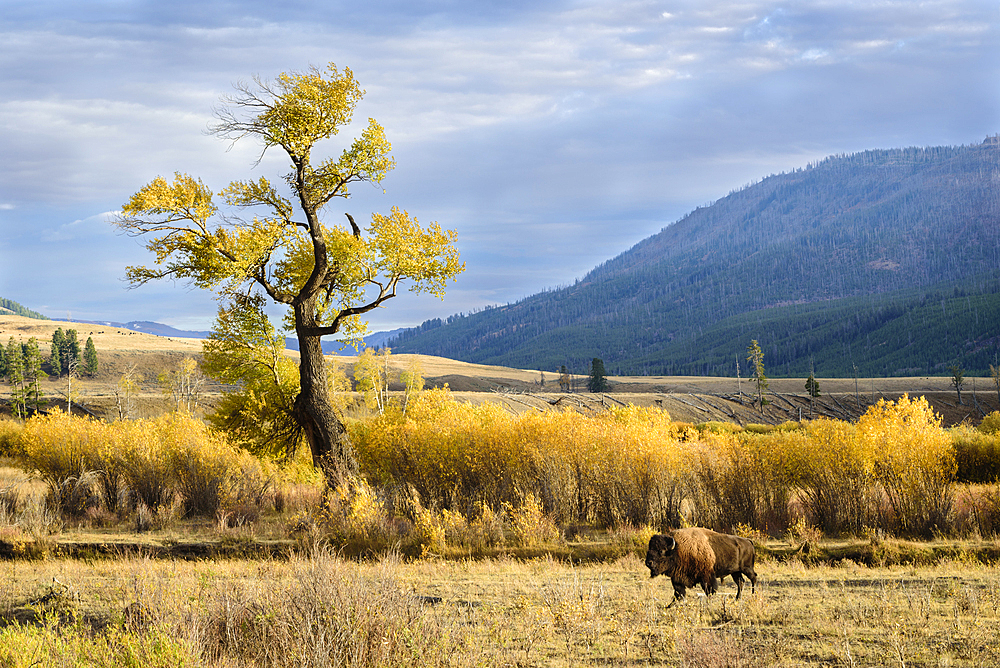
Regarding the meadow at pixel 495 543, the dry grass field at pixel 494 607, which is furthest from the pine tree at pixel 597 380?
the dry grass field at pixel 494 607

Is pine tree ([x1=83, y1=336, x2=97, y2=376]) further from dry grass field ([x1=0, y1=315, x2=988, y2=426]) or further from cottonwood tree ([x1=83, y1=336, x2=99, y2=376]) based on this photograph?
dry grass field ([x1=0, y1=315, x2=988, y2=426])

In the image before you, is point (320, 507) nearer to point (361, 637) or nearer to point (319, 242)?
point (319, 242)

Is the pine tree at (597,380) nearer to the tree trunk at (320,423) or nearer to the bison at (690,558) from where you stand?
the tree trunk at (320,423)

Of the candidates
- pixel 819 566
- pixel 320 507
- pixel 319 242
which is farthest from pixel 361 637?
pixel 319 242

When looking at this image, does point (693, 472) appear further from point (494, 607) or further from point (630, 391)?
point (630, 391)

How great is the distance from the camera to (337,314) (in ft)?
57.4

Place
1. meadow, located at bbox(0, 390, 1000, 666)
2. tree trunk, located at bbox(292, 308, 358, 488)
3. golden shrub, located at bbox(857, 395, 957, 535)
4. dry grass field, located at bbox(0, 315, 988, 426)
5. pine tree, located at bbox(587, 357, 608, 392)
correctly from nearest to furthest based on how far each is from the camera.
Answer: meadow, located at bbox(0, 390, 1000, 666), golden shrub, located at bbox(857, 395, 957, 535), tree trunk, located at bbox(292, 308, 358, 488), dry grass field, located at bbox(0, 315, 988, 426), pine tree, located at bbox(587, 357, 608, 392)

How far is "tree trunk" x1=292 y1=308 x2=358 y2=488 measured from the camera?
16094 millimetres

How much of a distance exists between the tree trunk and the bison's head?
986cm

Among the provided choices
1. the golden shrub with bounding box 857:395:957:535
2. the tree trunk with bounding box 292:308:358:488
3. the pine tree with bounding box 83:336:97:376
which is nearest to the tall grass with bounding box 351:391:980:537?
the golden shrub with bounding box 857:395:957:535

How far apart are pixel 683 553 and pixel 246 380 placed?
48.3 ft

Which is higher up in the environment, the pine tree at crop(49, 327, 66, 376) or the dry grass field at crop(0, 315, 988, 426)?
the pine tree at crop(49, 327, 66, 376)

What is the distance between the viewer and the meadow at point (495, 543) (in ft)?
21.0

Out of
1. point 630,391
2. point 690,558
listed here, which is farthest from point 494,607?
point 630,391
